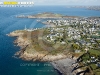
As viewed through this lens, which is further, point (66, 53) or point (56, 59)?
point (66, 53)

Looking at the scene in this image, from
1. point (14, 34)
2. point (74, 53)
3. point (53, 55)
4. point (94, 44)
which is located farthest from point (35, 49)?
point (14, 34)

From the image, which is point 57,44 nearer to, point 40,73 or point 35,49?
point 35,49

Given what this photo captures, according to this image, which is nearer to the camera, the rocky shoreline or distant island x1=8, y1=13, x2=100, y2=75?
distant island x1=8, y1=13, x2=100, y2=75

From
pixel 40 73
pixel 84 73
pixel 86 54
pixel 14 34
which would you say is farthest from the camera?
pixel 14 34

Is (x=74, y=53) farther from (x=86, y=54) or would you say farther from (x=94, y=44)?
(x=94, y=44)

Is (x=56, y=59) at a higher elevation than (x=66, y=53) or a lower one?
lower

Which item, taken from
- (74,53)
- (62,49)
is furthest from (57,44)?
(74,53)

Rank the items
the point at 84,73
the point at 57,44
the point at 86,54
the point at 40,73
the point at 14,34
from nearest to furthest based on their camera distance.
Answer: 1. the point at 84,73
2. the point at 40,73
3. the point at 86,54
4. the point at 57,44
5. the point at 14,34

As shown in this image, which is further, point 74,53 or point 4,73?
point 74,53

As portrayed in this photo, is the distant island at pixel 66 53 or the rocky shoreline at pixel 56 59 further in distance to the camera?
the rocky shoreline at pixel 56 59
